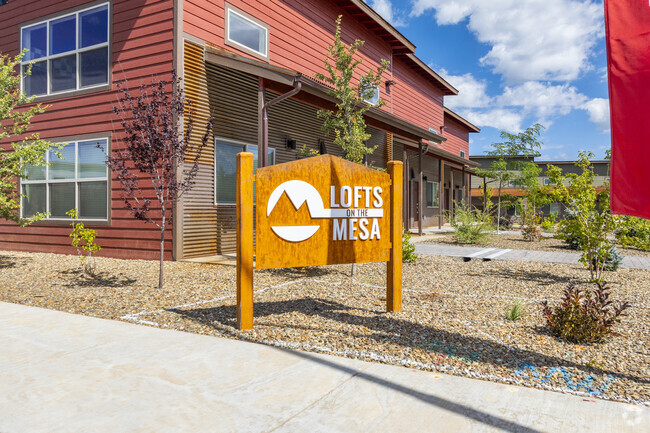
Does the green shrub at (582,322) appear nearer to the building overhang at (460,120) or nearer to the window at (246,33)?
the window at (246,33)

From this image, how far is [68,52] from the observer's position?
36.5ft

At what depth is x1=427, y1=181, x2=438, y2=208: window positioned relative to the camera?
24.6 meters

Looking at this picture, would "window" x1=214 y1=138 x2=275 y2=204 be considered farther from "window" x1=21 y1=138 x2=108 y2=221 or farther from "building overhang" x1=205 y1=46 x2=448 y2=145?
"window" x1=21 y1=138 x2=108 y2=221

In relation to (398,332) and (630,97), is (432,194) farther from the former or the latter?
(630,97)

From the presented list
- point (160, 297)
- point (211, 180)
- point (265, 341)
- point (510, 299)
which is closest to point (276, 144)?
point (211, 180)

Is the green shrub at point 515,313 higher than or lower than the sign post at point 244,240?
lower

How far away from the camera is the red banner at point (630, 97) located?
8.87ft

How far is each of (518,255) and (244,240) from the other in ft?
30.0

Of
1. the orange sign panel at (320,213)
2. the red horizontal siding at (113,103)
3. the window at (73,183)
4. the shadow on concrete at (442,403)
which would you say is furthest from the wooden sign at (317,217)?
the window at (73,183)

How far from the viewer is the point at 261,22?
470 inches

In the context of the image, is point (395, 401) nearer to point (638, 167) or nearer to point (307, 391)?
point (307, 391)

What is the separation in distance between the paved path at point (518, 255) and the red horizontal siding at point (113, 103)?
678 cm

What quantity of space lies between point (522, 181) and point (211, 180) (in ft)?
52.8

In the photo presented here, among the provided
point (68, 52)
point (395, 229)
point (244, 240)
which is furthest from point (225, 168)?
point (244, 240)
